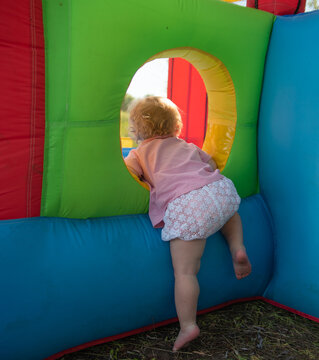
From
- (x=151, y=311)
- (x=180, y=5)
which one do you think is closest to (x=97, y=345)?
(x=151, y=311)

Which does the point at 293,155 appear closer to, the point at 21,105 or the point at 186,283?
the point at 186,283

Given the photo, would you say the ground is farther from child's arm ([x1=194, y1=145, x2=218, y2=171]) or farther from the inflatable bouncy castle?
child's arm ([x1=194, y1=145, x2=218, y2=171])

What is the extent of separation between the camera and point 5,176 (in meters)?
1.32

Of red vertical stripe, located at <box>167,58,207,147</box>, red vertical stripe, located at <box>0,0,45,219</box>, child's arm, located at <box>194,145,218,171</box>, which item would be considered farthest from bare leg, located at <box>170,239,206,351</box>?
red vertical stripe, located at <box>167,58,207,147</box>

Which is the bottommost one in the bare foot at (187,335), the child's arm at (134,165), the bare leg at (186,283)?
the bare foot at (187,335)

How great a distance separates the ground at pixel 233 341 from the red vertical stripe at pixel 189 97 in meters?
1.53

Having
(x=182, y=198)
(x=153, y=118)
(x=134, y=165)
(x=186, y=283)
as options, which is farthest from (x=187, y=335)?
(x=153, y=118)

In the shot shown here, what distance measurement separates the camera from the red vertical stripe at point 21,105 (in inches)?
50.2

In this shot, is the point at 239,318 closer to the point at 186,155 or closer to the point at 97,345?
the point at 97,345

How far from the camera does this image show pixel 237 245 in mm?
1738

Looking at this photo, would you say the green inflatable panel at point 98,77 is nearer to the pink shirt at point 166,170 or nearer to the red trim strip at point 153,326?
the pink shirt at point 166,170

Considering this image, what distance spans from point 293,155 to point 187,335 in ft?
3.24

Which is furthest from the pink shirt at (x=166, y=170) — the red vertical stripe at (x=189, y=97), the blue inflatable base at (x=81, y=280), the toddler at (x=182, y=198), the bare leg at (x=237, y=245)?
the red vertical stripe at (x=189, y=97)

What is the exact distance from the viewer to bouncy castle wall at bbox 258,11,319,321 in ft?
5.97
